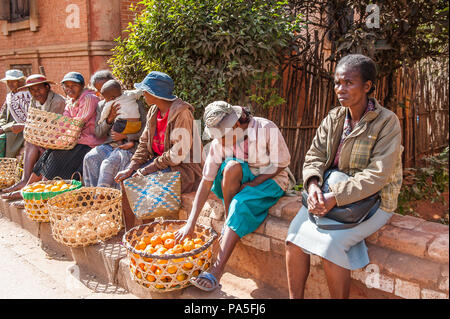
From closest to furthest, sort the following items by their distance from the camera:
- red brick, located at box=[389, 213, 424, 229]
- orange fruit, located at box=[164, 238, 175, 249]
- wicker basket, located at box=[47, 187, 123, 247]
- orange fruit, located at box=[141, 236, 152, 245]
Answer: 1. red brick, located at box=[389, 213, 424, 229]
2. orange fruit, located at box=[164, 238, 175, 249]
3. orange fruit, located at box=[141, 236, 152, 245]
4. wicker basket, located at box=[47, 187, 123, 247]

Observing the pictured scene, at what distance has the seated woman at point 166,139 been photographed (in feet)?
11.6

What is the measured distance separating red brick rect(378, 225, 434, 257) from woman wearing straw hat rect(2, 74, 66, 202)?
14.4 feet

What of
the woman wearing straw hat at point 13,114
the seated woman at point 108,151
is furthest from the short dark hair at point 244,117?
the woman wearing straw hat at point 13,114

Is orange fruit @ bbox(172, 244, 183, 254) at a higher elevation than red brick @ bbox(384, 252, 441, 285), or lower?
lower

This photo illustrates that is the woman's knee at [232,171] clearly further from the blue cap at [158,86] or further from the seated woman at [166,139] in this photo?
the blue cap at [158,86]

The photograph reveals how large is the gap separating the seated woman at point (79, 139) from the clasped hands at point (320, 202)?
326 centimetres

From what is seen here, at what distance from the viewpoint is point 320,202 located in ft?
7.88

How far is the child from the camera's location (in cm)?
423

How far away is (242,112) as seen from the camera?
9.90ft

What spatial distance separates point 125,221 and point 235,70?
2.00m

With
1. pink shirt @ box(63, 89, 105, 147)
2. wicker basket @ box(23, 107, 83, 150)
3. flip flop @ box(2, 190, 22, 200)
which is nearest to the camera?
wicker basket @ box(23, 107, 83, 150)

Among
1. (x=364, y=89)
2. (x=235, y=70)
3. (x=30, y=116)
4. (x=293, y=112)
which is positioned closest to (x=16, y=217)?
(x=30, y=116)

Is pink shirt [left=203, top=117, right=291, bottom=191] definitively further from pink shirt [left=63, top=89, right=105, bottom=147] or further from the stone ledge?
pink shirt [left=63, top=89, right=105, bottom=147]

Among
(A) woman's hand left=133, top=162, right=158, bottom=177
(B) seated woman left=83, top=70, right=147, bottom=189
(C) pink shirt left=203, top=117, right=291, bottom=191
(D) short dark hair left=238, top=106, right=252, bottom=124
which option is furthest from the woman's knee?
(B) seated woman left=83, top=70, right=147, bottom=189
